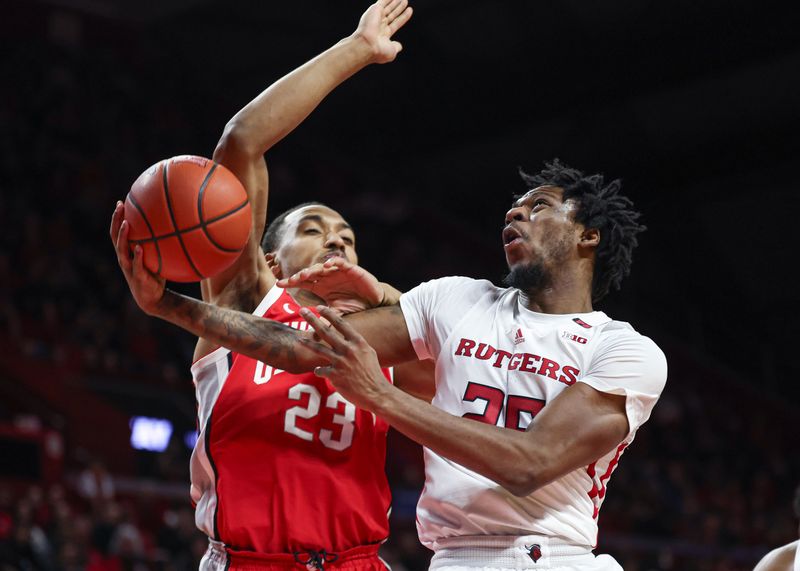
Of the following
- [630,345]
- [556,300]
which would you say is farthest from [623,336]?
[556,300]

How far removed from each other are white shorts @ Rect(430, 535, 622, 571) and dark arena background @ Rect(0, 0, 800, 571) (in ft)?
19.0

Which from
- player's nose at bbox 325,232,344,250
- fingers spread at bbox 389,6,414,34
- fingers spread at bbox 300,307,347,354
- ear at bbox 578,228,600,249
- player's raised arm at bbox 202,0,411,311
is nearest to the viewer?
fingers spread at bbox 300,307,347,354

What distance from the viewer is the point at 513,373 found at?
3580 millimetres

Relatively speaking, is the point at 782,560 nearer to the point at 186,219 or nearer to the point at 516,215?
the point at 516,215

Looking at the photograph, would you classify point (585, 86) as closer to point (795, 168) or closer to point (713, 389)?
point (795, 168)

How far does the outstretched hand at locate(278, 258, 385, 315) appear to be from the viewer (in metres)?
3.62

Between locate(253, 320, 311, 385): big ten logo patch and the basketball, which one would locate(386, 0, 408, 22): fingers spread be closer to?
the basketball

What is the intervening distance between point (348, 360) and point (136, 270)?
75cm

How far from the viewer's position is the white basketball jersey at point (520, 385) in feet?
11.3

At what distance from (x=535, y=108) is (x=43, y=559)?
12.0 metres

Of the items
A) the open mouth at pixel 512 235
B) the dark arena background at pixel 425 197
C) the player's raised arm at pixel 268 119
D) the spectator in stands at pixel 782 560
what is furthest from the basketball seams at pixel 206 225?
the dark arena background at pixel 425 197

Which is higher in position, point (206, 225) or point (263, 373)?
point (206, 225)

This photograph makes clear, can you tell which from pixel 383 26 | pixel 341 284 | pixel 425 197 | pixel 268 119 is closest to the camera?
pixel 268 119

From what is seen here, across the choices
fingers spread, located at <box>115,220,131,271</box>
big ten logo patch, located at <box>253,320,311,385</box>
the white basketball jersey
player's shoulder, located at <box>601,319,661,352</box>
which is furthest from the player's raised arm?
player's shoulder, located at <box>601,319,661,352</box>
